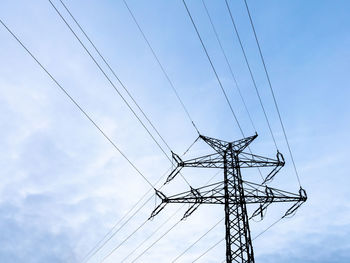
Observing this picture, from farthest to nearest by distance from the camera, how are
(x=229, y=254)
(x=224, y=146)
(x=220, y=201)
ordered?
(x=224, y=146) < (x=220, y=201) < (x=229, y=254)

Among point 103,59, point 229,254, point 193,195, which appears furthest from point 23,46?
point 229,254

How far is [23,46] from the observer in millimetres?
7324

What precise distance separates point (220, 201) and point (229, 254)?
6.94 ft

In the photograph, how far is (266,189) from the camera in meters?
13.4

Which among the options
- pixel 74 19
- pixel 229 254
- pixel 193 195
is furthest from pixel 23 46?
pixel 229 254

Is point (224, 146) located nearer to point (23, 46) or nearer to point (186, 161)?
point (186, 161)

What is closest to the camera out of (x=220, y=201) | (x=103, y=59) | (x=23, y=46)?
(x=23, y=46)

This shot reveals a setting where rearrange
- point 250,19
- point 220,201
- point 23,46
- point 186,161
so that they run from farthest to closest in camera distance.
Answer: point 186,161 < point 220,201 < point 250,19 < point 23,46

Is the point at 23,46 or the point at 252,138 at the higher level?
the point at 252,138

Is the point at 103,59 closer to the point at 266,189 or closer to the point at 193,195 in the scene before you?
the point at 193,195

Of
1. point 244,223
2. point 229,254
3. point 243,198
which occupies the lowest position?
point 229,254

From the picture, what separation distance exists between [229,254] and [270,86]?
678 centimetres

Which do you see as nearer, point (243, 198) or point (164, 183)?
point (243, 198)

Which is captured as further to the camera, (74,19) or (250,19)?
(250,19)
